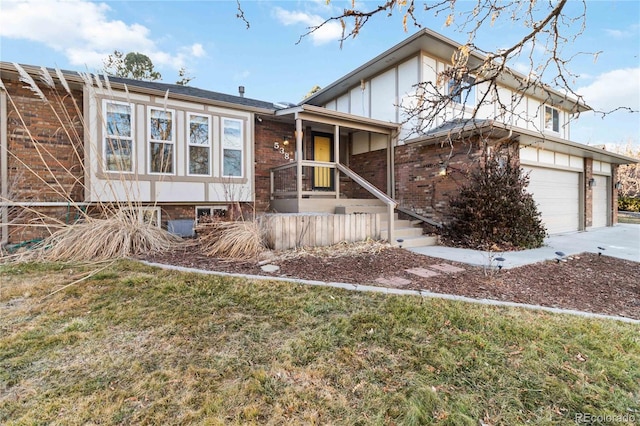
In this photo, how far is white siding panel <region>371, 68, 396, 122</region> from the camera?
Answer: 31.3ft

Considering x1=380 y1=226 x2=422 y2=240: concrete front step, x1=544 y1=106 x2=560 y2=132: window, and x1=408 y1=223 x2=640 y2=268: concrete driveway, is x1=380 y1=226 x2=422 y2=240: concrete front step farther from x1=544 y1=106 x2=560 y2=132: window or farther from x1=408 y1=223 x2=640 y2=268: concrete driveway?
x1=544 y1=106 x2=560 y2=132: window

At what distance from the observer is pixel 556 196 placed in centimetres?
976

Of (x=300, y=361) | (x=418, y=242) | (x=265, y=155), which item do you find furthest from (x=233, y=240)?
(x=265, y=155)

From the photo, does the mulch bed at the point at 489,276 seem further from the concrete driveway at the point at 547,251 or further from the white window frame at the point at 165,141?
the white window frame at the point at 165,141

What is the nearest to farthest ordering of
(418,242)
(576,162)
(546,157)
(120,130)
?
(120,130)
(418,242)
(546,157)
(576,162)

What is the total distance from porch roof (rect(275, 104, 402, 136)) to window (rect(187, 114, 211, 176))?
1920 mm

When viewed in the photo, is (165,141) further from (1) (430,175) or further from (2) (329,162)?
(1) (430,175)

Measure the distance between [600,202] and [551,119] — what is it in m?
3.94

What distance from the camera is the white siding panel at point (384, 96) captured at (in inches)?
376

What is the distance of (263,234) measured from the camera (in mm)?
5867

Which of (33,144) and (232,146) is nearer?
(33,144)

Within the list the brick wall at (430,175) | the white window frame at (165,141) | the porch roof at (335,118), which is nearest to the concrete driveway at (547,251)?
the brick wall at (430,175)

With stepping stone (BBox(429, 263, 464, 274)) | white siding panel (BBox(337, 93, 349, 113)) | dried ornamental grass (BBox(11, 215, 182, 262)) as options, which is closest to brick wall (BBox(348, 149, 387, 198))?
white siding panel (BBox(337, 93, 349, 113))

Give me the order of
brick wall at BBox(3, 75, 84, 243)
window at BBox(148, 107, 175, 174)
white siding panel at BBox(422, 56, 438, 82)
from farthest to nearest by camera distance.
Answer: white siding panel at BBox(422, 56, 438, 82) < window at BBox(148, 107, 175, 174) < brick wall at BBox(3, 75, 84, 243)
